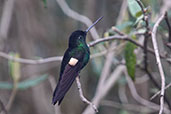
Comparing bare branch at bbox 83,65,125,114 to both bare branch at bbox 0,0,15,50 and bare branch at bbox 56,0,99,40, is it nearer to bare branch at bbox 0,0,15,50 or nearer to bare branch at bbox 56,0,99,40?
bare branch at bbox 56,0,99,40

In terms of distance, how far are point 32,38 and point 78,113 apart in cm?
124

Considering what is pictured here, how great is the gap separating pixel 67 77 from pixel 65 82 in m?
0.05

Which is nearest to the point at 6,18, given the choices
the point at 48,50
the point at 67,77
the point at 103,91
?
the point at 48,50

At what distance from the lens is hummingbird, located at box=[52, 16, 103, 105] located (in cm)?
160

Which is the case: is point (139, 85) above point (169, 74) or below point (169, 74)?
below

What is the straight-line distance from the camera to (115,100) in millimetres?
4266

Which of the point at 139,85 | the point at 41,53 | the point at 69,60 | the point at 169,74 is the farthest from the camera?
the point at 41,53

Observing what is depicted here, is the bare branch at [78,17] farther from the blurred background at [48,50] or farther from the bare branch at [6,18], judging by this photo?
the bare branch at [6,18]

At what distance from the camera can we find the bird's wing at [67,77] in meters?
1.54

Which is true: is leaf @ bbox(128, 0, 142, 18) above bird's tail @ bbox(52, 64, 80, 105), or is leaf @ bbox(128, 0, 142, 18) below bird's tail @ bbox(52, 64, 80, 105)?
above

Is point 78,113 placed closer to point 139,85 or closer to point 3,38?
point 139,85

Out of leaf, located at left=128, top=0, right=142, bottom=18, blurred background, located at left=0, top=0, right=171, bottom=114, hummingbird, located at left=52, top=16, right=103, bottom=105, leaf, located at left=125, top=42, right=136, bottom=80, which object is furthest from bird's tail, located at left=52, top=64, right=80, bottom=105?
blurred background, located at left=0, top=0, right=171, bottom=114

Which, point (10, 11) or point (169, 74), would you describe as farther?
point (10, 11)

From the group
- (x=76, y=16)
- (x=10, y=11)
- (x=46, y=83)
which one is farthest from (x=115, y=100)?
(x=10, y=11)
